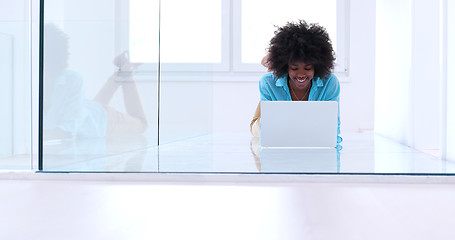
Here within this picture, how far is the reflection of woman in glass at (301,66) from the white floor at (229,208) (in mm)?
1284

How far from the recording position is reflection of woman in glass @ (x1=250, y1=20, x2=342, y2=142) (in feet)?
7.57

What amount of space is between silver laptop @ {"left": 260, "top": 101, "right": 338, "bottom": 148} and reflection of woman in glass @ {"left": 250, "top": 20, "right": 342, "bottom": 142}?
536 millimetres

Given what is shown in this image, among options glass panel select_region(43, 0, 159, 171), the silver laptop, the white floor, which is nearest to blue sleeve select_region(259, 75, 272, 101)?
the silver laptop

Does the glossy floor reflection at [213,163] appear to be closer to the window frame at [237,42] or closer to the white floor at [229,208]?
the white floor at [229,208]

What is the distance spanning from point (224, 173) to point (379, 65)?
2755 millimetres

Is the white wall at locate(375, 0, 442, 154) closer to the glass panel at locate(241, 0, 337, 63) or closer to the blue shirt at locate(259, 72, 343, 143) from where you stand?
the blue shirt at locate(259, 72, 343, 143)

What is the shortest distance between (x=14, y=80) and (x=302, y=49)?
1397 mm

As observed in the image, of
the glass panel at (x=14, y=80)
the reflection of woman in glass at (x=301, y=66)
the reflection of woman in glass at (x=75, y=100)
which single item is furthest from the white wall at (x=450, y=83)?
the glass panel at (x=14, y=80)

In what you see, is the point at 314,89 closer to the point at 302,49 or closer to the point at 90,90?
the point at 302,49

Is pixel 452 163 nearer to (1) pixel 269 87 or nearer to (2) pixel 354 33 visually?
(1) pixel 269 87

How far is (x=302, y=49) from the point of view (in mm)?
2309

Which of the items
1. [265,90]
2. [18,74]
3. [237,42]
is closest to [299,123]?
[265,90]

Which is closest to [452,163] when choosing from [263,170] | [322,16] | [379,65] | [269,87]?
[263,170]

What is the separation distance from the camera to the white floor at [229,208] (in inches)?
26.8
